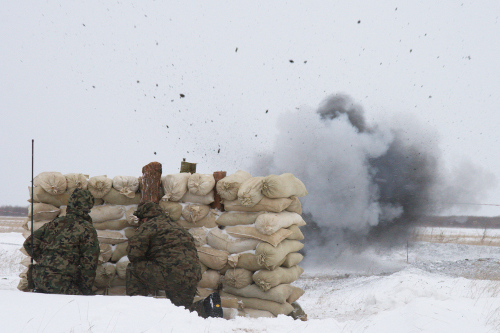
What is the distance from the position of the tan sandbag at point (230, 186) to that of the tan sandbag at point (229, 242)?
623 mm

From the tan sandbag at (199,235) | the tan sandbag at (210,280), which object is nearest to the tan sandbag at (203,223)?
the tan sandbag at (199,235)

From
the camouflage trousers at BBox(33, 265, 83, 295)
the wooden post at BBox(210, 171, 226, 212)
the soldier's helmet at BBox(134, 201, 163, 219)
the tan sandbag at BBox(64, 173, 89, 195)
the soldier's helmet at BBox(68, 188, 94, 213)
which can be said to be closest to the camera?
the camouflage trousers at BBox(33, 265, 83, 295)

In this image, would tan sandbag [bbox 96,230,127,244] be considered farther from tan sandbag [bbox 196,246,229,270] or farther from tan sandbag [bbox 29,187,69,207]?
tan sandbag [bbox 196,246,229,270]

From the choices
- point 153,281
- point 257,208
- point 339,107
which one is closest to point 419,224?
point 339,107

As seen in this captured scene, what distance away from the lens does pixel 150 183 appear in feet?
19.8

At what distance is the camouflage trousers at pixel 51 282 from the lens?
189 inches

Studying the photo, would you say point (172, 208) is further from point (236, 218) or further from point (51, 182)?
point (51, 182)

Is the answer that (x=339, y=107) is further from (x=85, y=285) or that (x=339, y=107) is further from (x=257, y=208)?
(x=85, y=285)

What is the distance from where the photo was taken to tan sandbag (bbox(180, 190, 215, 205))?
6160mm

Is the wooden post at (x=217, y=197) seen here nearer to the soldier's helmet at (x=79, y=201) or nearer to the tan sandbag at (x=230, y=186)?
the tan sandbag at (x=230, y=186)

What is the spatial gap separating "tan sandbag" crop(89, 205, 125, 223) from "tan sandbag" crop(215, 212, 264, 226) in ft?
5.40

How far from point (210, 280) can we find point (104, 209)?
211 centimetres

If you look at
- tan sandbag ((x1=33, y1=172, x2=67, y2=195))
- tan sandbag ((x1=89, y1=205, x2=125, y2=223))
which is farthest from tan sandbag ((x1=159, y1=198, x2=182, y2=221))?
tan sandbag ((x1=33, y1=172, x2=67, y2=195))

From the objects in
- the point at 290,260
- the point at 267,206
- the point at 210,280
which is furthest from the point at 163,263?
the point at 290,260
